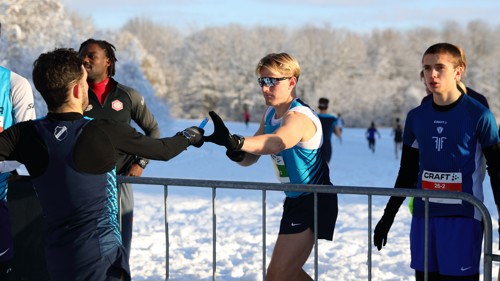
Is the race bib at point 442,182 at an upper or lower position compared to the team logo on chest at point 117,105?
lower

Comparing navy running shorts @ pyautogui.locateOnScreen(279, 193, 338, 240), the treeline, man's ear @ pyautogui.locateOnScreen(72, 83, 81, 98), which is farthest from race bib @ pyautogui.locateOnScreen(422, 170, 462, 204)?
the treeline

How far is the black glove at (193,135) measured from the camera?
372 cm

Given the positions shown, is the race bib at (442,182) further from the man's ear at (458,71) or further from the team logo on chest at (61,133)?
the team logo on chest at (61,133)

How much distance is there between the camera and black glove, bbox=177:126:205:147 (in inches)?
146

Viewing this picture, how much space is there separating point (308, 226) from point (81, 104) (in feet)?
5.89

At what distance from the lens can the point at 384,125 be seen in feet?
265

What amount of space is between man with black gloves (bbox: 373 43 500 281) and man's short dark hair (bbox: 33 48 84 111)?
6.89ft

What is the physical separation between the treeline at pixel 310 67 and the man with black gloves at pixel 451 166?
2337 inches

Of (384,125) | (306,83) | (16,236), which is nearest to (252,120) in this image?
(306,83)

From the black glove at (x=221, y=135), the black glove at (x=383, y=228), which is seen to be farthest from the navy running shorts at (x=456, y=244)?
the black glove at (x=221, y=135)

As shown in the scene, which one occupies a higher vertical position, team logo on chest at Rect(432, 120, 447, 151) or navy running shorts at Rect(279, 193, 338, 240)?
team logo on chest at Rect(432, 120, 447, 151)

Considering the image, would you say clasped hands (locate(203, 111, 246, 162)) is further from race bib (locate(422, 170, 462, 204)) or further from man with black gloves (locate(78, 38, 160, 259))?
man with black gloves (locate(78, 38, 160, 259))

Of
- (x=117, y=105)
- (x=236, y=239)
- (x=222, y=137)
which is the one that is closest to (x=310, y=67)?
(x=236, y=239)

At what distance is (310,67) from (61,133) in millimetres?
88967
